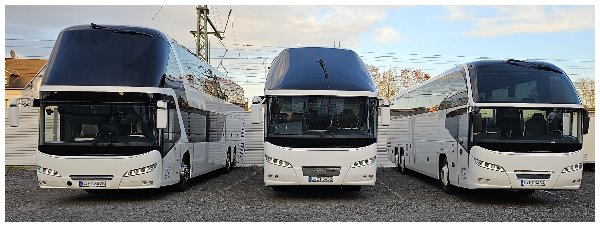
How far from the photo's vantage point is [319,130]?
43.1 ft

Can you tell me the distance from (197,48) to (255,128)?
34.2 ft

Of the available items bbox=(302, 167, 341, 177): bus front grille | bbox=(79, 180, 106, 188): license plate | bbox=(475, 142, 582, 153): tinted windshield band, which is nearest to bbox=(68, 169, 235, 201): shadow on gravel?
bbox=(79, 180, 106, 188): license plate

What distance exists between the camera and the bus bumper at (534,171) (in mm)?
12812

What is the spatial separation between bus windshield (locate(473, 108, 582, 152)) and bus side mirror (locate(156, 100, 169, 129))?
6.38 metres

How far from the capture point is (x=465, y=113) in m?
13.7

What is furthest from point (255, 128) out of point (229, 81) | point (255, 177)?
point (255, 177)

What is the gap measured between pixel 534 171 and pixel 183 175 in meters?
7.85

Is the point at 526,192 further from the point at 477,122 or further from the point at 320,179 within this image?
the point at 320,179

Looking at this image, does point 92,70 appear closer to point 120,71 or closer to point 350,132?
point 120,71

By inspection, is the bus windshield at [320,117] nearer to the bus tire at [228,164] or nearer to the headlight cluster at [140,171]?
the headlight cluster at [140,171]

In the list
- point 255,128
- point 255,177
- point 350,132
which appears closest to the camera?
point 350,132

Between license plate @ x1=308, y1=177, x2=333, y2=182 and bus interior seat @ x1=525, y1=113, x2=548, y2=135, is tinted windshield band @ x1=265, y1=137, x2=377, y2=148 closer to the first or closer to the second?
license plate @ x1=308, y1=177, x2=333, y2=182

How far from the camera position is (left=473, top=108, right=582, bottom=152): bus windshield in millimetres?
12898

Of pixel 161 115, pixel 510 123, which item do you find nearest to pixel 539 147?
pixel 510 123
